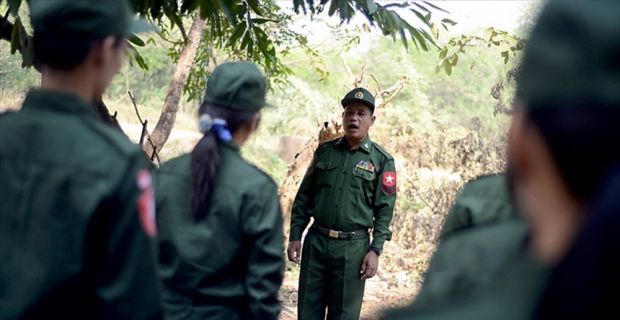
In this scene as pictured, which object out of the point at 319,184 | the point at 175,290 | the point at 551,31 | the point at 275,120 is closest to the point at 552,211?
the point at 551,31

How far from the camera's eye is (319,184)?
5262 mm

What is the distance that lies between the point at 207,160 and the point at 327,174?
257 cm

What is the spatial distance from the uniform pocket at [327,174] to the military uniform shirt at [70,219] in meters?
3.37

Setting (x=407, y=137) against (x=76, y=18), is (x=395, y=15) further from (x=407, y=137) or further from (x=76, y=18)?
(x=407, y=137)

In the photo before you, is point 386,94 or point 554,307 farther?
point 386,94

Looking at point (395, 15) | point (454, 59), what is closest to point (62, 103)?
point (395, 15)

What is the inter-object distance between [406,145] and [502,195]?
7874mm

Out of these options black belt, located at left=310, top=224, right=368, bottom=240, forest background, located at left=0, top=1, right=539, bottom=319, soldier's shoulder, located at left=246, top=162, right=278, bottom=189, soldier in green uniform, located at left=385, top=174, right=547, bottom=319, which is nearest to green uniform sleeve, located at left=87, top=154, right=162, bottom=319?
soldier in green uniform, located at left=385, top=174, right=547, bottom=319

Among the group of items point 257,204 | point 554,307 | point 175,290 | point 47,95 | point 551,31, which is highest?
point 551,31

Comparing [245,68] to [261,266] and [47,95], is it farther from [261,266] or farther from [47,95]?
[47,95]

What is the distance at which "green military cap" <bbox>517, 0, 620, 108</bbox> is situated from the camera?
2.86 ft

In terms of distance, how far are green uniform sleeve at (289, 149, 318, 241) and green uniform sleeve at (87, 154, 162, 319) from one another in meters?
3.41

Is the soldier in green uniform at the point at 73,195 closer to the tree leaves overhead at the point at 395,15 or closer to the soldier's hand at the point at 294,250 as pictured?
the tree leaves overhead at the point at 395,15

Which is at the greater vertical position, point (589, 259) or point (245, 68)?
point (245, 68)
